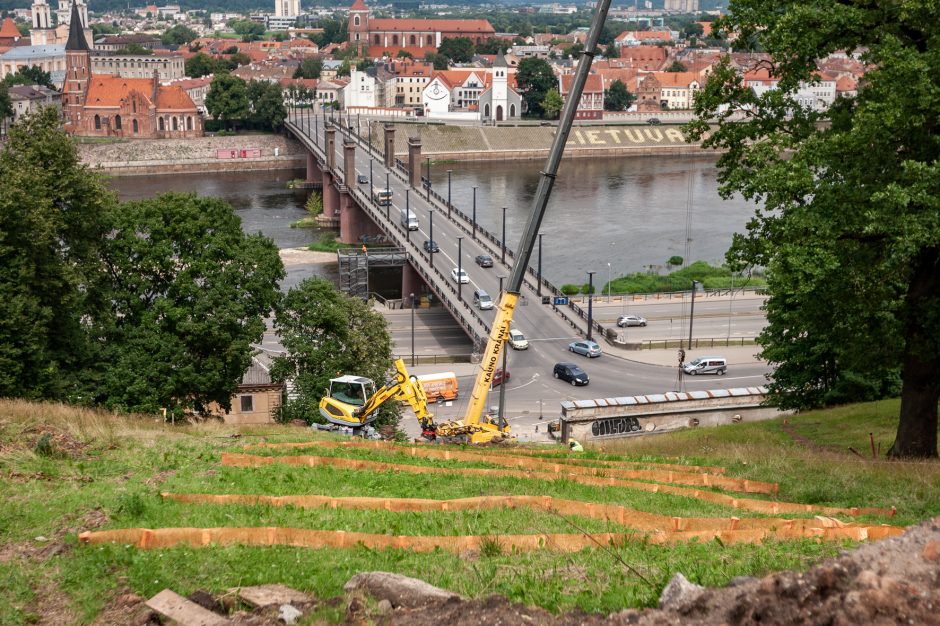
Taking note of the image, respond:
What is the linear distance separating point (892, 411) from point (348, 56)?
17347cm

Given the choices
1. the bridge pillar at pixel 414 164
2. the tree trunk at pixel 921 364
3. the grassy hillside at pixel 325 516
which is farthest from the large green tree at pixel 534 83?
the tree trunk at pixel 921 364

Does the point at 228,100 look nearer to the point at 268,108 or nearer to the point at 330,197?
the point at 268,108

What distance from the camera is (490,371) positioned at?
865 inches

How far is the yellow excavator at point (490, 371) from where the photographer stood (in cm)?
2088

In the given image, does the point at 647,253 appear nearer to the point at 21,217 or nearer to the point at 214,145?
the point at 21,217

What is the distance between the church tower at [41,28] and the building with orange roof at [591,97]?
10120cm

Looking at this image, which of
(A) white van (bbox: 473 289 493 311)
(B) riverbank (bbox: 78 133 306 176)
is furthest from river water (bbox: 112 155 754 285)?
(A) white van (bbox: 473 289 493 311)

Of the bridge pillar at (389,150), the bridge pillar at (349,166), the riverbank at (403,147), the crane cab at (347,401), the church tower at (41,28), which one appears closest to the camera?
the crane cab at (347,401)

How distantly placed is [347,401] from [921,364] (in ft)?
42.9

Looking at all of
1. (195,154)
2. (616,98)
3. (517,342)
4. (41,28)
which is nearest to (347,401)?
(517,342)

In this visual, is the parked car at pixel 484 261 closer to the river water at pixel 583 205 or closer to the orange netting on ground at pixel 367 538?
the river water at pixel 583 205

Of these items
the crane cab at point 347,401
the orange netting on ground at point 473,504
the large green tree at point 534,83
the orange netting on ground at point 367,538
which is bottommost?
the crane cab at point 347,401

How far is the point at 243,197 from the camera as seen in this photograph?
91.3m

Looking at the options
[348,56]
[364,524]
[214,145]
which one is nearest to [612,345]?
[364,524]
